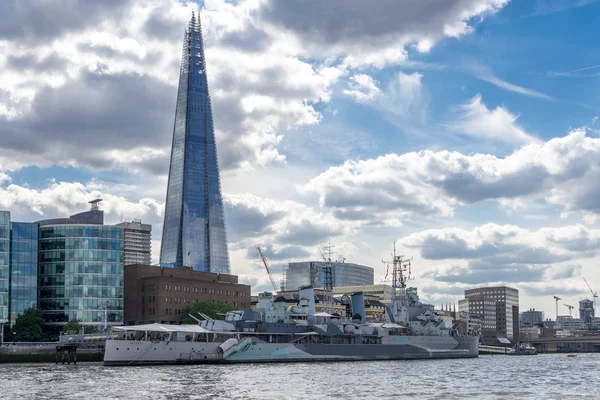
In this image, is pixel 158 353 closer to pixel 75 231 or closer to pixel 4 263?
pixel 4 263

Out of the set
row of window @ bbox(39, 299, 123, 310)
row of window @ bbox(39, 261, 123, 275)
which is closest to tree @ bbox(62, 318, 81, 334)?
row of window @ bbox(39, 299, 123, 310)

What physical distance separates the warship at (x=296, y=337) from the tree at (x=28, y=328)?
3540 cm

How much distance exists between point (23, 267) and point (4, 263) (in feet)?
27.2

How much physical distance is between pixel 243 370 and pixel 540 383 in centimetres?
3275

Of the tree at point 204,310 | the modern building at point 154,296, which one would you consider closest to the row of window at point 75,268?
the modern building at point 154,296

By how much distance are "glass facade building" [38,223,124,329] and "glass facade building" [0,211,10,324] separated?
46.7 feet

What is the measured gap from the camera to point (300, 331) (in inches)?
4683

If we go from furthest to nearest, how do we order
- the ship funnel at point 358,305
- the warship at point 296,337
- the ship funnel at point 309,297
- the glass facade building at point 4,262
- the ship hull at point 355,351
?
the glass facade building at point 4,262
the ship funnel at point 358,305
the ship funnel at point 309,297
the ship hull at point 355,351
the warship at point 296,337

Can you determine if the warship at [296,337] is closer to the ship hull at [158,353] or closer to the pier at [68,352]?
the ship hull at [158,353]

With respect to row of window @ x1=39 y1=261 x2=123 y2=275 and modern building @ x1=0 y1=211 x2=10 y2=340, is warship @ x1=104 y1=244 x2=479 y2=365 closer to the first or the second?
modern building @ x1=0 y1=211 x2=10 y2=340

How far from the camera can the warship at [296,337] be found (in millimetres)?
105938

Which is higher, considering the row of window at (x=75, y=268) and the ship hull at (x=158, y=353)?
the row of window at (x=75, y=268)

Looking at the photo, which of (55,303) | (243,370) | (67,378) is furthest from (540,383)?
(55,303)

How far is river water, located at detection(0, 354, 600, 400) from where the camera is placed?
2534 inches
